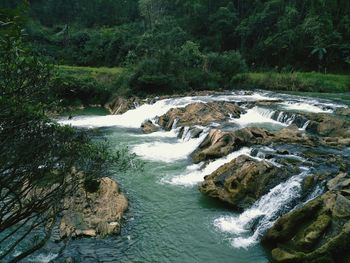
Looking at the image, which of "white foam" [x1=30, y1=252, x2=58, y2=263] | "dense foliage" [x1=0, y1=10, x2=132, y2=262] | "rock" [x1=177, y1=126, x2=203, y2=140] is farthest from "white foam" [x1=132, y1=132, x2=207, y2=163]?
"dense foliage" [x1=0, y1=10, x2=132, y2=262]

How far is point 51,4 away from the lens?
6266 centimetres

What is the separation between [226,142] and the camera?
55.9 feet

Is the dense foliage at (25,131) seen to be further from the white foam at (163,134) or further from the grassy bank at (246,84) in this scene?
the grassy bank at (246,84)

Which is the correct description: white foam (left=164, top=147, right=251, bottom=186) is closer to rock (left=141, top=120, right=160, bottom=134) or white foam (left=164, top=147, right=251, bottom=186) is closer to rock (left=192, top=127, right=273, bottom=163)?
rock (left=192, top=127, right=273, bottom=163)

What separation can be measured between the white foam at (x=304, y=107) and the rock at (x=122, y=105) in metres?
11.4

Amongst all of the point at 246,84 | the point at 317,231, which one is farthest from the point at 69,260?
the point at 246,84

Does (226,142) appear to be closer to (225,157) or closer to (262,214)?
(225,157)

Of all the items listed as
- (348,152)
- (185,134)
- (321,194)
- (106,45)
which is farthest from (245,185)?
(106,45)

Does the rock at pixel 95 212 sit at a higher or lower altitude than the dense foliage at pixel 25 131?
lower

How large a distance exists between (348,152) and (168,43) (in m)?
29.4

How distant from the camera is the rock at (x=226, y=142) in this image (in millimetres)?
16688

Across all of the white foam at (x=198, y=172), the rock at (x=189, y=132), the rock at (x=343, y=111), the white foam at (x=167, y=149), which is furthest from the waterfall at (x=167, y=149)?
the rock at (x=343, y=111)

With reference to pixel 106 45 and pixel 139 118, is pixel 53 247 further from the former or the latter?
pixel 106 45

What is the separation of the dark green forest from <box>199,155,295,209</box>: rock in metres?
21.9
